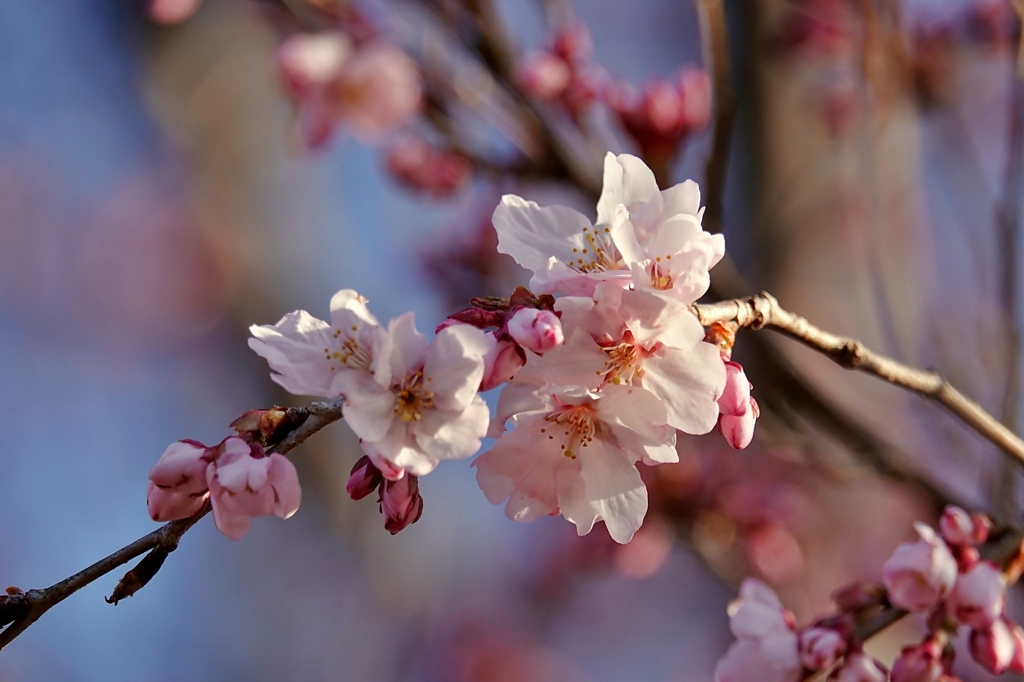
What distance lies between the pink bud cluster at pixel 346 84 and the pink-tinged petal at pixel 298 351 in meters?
1.32

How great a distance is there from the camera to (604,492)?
89 centimetres

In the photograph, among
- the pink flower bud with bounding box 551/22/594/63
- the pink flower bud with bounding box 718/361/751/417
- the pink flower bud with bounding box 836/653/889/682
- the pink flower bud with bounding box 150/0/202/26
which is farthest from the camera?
the pink flower bud with bounding box 150/0/202/26

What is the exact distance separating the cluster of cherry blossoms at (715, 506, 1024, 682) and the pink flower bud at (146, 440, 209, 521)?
30.2 inches

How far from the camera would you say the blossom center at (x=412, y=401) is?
0.79 metres

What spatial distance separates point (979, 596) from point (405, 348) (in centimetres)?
83

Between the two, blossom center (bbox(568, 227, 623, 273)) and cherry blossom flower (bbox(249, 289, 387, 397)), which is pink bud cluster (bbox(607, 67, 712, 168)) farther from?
cherry blossom flower (bbox(249, 289, 387, 397))

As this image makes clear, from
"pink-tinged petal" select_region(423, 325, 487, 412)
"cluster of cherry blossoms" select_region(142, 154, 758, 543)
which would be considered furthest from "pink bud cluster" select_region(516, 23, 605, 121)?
"pink-tinged petal" select_region(423, 325, 487, 412)

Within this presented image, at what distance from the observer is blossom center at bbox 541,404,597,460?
0.88 metres

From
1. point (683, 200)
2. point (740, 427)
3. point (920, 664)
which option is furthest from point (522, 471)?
point (920, 664)

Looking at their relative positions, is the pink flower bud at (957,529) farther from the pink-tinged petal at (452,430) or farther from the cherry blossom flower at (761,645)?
the pink-tinged petal at (452,430)

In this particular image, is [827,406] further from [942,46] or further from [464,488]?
[464,488]

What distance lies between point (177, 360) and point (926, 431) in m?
3.95

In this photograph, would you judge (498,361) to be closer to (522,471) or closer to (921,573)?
(522,471)

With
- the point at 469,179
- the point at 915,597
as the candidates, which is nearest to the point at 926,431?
the point at 469,179
